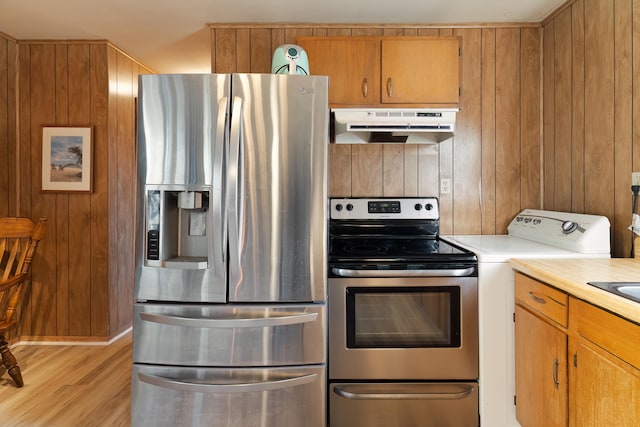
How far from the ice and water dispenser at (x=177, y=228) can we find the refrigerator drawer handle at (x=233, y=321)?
231 millimetres

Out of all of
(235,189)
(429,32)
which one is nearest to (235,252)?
(235,189)

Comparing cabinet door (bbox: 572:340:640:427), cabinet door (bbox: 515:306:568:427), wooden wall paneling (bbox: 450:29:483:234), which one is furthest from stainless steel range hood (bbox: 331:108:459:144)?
cabinet door (bbox: 572:340:640:427)

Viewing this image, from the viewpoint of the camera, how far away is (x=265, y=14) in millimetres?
2533

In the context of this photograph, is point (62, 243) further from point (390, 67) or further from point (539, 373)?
point (539, 373)

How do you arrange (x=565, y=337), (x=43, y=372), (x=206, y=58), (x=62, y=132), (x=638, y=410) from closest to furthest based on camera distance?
(x=638, y=410), (x=565, y=337), (x=43, y=372), (x=62, y=132), (x=206, y=58)

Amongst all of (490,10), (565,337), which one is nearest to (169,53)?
(490,10)

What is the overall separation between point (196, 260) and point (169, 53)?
7.36 ft

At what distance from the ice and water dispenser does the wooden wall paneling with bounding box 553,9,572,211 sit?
2.07m

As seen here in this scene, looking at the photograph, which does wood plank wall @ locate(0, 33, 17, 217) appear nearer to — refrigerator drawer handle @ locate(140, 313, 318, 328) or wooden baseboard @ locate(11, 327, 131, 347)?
wooden baseboard @ locate(11, 327, 131, 347)

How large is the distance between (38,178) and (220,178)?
2285 millimetres

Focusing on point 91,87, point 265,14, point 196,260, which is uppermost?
point 265,14

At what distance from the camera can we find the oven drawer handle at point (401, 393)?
1.91 metres

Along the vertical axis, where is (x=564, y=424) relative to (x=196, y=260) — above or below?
below

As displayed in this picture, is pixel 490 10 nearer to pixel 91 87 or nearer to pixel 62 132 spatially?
pixel 91 87
